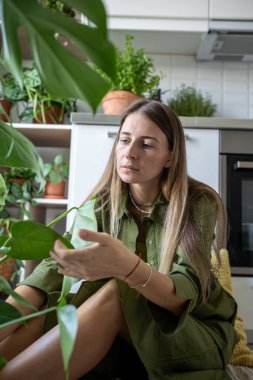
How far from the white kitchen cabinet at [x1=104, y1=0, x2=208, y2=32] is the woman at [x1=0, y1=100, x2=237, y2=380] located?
901 millimetres

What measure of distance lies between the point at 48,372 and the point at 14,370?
0.20 feet

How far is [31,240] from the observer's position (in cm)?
55

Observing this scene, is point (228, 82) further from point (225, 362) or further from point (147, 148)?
point (225, 362)

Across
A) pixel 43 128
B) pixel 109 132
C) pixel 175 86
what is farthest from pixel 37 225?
pixel 175 86

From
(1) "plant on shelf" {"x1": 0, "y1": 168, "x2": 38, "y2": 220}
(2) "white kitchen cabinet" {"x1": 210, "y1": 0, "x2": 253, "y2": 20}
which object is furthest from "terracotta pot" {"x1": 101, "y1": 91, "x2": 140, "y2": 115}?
(2) "white kitchen cabinet" {"x1": 210, "y1": 0, "x2": 253, "y2": 20}

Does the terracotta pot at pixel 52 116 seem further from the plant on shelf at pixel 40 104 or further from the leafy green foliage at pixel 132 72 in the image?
the leafy green foliage at pixel 132 72

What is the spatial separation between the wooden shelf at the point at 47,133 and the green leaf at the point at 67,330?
148 centimetres

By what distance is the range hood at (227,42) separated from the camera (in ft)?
6.20

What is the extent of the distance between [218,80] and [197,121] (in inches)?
26.4

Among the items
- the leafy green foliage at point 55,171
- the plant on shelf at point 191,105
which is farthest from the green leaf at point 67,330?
the plant on shelf at point 191,105

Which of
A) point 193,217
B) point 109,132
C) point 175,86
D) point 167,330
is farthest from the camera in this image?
→ point 175,86

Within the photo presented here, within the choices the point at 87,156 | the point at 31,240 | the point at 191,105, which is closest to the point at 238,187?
the point at 191,105

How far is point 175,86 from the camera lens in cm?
225

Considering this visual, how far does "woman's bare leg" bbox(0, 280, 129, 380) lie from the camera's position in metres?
0.72
